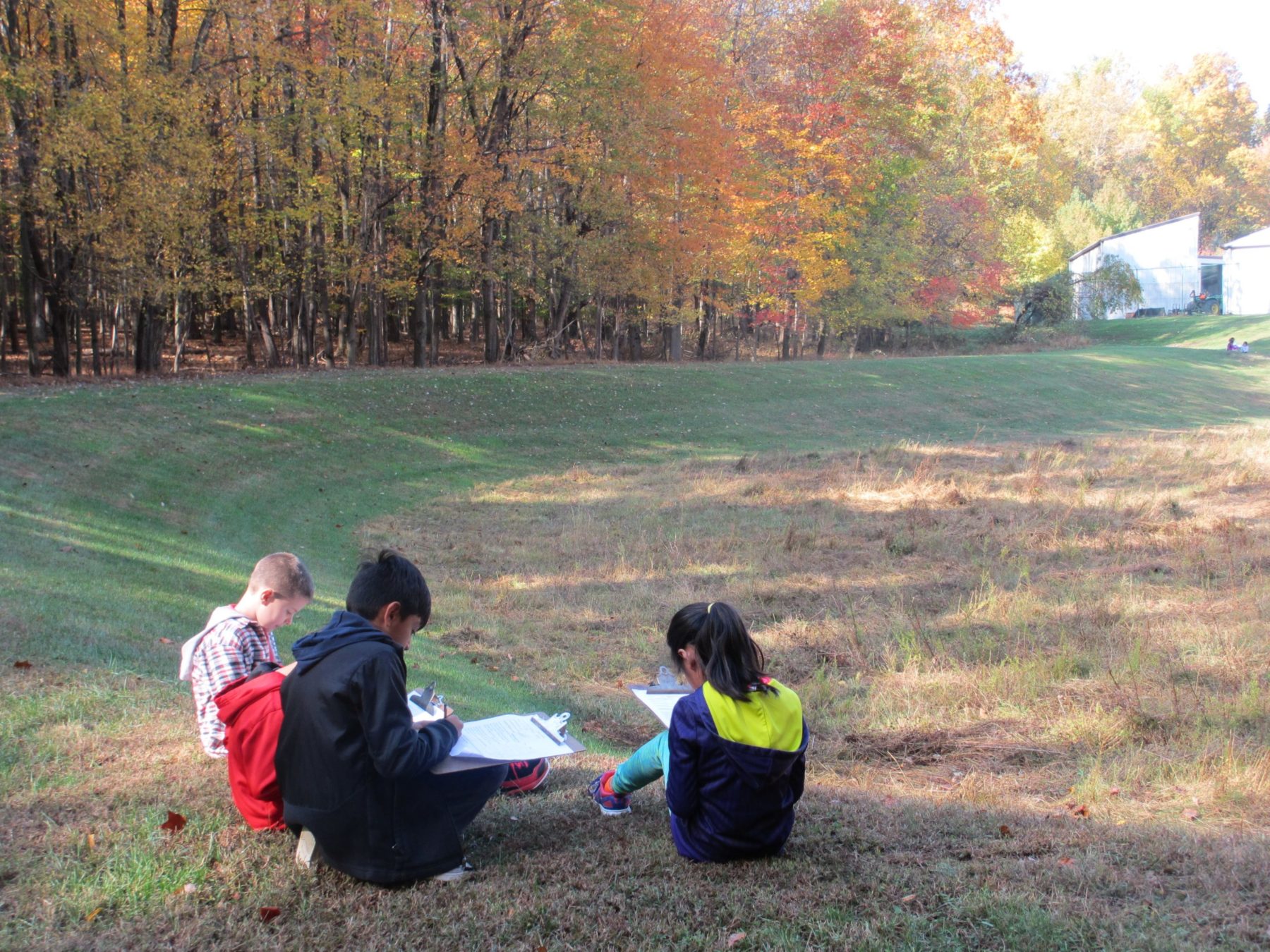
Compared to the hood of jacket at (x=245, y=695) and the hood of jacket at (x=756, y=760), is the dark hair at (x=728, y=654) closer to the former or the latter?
the hood of jacket at (x=756, y=760)

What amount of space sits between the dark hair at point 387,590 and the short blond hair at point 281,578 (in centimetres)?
44

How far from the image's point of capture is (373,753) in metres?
3.25

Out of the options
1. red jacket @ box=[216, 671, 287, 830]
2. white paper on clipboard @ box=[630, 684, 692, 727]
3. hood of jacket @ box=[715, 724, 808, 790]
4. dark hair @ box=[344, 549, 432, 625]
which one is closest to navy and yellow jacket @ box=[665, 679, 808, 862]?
hood of jacket @ box=[715, 724, 808, 790]

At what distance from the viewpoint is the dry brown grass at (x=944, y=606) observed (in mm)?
5793

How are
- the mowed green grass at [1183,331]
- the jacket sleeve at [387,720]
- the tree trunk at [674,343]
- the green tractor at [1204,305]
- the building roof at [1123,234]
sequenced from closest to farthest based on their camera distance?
the jacket sleeve at [387,720]
the tree trunk at [674,343]
the mowed green grass at [1183,331]
the building roof at [1123,234]
the green tractor at [1204,305]

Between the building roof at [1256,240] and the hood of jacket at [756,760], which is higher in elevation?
the building roof at [1256,240]

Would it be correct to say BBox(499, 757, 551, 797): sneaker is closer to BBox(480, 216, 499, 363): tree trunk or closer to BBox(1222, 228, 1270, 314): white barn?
BBox(480, 216, 499, 363): tree trunk

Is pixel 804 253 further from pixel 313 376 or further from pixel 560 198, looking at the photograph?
pixel 313 376

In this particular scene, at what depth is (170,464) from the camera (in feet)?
48.0

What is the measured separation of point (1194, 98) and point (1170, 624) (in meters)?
88.5

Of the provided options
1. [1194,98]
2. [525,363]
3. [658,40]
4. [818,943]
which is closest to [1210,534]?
[818,943]

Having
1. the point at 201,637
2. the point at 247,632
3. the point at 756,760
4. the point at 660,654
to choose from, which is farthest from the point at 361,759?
the point at 660,654

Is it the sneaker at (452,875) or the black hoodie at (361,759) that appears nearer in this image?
the black hoodie at (361,759)

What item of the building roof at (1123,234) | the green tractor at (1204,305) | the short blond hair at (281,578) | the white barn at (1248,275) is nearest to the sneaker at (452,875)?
the short blond hair at (281,578)
